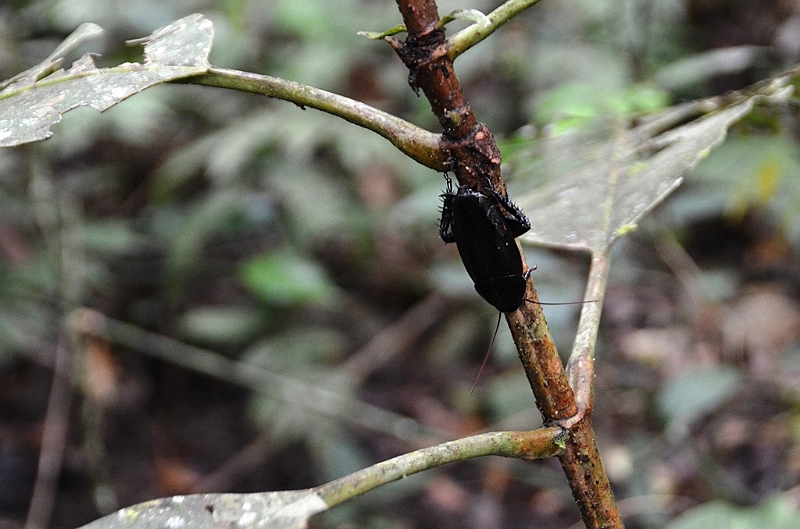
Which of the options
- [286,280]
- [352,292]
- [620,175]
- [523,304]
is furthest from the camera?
[352,292]

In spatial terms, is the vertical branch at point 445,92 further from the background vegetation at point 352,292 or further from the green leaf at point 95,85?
the background vegetation at point 352,292

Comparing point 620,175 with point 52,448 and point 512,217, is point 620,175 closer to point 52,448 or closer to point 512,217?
point 512,217

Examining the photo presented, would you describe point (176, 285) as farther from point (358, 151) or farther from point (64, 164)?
point (64, 164)

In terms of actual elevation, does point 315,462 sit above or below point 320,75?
below

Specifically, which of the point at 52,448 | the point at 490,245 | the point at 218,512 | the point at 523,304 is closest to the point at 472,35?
the point at 523,304

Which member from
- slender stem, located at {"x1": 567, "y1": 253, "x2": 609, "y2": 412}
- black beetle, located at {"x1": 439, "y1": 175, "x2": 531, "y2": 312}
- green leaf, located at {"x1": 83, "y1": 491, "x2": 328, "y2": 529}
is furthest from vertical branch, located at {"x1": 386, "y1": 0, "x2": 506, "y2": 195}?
green leaf, located at {"x1": 83, "y1": 491, "x2": 328, "y2": 529}

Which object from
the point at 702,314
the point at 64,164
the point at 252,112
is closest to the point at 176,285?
the point at 252,112

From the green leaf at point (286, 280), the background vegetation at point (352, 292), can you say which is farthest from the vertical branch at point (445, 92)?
the green leaf at point (286, 280)
